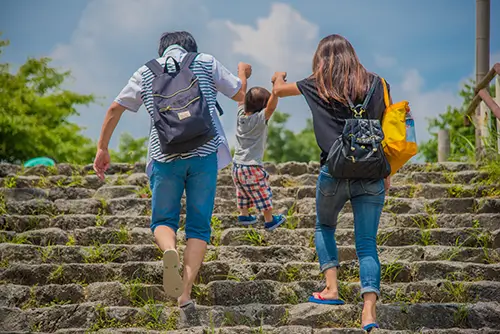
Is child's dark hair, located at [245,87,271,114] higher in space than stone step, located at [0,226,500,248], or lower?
higher

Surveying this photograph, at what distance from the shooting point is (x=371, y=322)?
4.08 metres

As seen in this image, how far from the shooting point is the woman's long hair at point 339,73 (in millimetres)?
4254


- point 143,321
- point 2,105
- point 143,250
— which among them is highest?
point 2,105

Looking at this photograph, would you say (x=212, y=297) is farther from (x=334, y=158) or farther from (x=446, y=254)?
(x=446, y=254)

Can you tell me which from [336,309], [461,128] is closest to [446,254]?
[336,309]

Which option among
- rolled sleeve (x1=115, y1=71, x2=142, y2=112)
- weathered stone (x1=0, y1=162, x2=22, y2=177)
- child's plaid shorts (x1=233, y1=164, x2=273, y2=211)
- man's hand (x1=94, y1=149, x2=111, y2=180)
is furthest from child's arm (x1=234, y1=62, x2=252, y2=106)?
weathered stone (x1=0, y1=162, x2=22, y2=177)

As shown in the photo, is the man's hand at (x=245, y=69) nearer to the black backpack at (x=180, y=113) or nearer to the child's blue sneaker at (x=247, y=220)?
the black backpack at (x=180, y=113)

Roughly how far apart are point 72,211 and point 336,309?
3391 mm

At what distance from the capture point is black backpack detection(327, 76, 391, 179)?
411 centimetres

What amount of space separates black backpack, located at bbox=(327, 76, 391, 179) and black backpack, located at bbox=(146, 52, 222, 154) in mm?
841

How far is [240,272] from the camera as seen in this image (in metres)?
5.30

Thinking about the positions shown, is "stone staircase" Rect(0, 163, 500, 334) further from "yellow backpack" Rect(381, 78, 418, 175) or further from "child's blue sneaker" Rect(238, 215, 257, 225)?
"yellow backpack" Rect(381, 78, 418, 175)

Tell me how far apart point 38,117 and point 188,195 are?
17117mm

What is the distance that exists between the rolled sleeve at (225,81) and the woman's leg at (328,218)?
0.89m
